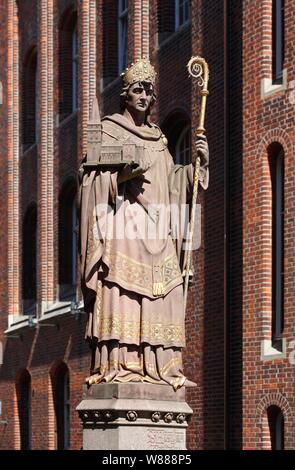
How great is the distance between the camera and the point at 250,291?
23.8 m

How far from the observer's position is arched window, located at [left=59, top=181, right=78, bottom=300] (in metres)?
36.5

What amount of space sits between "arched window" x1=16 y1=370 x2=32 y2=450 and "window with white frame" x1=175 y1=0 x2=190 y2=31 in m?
13.0

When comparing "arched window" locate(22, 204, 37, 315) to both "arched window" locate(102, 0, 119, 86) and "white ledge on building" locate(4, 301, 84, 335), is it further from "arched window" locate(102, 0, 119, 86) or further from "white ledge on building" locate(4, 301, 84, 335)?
"arched window" locate(102, 0, 119, 86)

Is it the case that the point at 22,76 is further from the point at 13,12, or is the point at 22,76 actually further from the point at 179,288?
the point at 179,288

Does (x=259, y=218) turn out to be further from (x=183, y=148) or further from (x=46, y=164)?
(x=46, y=164)

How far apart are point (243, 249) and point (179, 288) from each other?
11.0 metres

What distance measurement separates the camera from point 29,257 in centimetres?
4022

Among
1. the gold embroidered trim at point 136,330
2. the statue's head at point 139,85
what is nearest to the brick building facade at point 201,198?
the statue's head at point 139,85

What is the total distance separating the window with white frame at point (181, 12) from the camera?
28.8m

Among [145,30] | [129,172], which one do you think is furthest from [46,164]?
[129,172]
